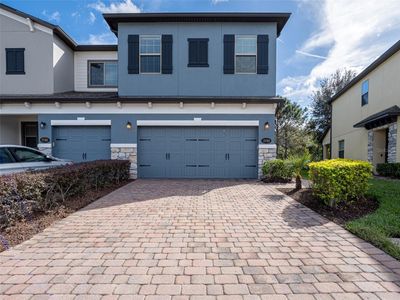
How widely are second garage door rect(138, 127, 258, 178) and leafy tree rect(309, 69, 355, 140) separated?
57.0 feet

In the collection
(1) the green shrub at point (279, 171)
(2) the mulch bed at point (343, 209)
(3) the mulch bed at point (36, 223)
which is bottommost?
(3) the mulch bed at point (36, 223)

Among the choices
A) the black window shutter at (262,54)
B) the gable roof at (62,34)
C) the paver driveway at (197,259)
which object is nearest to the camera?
the paver driveway at (197,259)

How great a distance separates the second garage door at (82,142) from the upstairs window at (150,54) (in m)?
3.31

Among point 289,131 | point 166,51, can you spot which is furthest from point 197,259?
point 289,131

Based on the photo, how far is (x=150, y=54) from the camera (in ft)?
34.3

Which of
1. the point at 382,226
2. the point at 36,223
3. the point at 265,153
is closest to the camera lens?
the point at 382,226

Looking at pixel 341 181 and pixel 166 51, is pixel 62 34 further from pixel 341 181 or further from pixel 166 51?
pixel 341 181

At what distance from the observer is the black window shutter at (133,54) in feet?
34.0

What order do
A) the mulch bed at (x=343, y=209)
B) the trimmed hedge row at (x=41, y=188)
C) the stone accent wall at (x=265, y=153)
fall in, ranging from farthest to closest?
the stone accent wall at (x=265, y=153) < the mulch bed at (x=343, y=209) < the trimmed hedge row at (x=41, y=188)

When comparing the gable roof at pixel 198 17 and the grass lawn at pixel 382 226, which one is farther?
the gable roof at pixel 198 17

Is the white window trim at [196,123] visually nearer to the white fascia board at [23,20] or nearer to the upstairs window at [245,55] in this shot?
the upstairs window at [245,55]

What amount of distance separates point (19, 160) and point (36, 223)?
382cm

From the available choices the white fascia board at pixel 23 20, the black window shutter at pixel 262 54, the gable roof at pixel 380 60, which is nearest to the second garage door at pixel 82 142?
the white fascia board at pixel 23 20

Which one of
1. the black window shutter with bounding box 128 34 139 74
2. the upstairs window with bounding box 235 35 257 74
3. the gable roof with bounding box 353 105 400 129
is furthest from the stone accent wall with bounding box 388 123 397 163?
the black window shutter with bounding box 128 34 139 74
